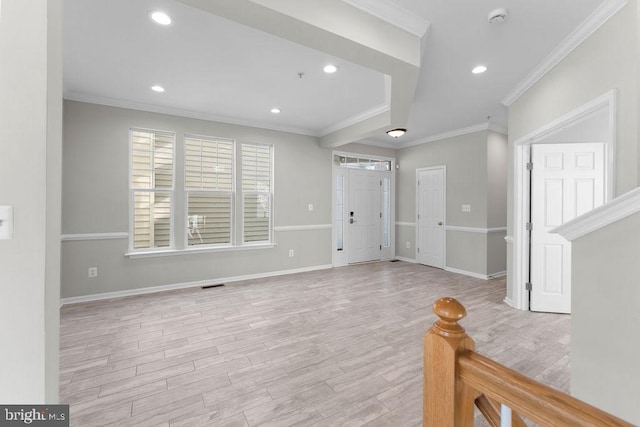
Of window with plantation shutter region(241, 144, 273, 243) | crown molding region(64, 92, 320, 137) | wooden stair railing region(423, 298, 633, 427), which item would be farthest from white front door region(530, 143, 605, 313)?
window with plantation shutter region(241, 144, 273, 243)

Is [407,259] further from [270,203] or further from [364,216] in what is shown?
[270,203]

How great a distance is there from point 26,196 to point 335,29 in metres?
1.88

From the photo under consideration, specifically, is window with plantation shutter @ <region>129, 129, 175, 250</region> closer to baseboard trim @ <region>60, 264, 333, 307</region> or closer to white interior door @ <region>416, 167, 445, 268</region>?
baseboard trim @ <region>60, 264, 333, 307</region>

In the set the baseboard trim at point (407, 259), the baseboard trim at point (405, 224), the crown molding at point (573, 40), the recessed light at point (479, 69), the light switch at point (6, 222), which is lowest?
the baseboard trim at point (407, 259)

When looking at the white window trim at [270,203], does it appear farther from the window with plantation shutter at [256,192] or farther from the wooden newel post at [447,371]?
the wooden newel post at [447,371]

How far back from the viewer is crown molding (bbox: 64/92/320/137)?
12.3 ft

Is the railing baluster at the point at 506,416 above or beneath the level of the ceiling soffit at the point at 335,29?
beneath

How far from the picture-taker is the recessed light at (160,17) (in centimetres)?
215

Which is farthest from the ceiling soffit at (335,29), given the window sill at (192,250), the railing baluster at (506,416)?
the window sill at (192,250)

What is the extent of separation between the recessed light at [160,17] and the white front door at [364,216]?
438 cm

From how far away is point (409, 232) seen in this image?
651 centimetres

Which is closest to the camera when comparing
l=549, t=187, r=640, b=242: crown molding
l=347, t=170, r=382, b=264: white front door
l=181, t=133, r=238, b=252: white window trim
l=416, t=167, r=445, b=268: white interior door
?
l=549, t=187, r=640, b=242: crown molding

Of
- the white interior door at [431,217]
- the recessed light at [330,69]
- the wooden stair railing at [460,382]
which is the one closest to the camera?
the wooden stair railing at [460,382]

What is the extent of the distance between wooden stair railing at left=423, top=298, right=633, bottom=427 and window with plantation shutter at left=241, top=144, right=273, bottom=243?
446 centimetres
